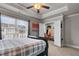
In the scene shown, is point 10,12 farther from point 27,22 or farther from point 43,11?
point 43,11

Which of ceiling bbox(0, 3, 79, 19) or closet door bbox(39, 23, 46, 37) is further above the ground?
ceiling bbox(0, 3, 79, 19)

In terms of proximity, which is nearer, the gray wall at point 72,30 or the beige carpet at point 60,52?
the beige carpet at point 60,52

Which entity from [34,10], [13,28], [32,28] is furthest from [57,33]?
[13,28]

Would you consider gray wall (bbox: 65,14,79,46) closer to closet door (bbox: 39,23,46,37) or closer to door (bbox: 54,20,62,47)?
door (bbox: 54,20,62,47)

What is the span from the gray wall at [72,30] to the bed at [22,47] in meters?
0.69

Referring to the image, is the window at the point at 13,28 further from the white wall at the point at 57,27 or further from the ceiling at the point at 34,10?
the white wall at the point at 57,27

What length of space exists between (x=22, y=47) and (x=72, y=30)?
1.29 meters

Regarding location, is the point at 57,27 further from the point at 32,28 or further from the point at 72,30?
the point at 32,28

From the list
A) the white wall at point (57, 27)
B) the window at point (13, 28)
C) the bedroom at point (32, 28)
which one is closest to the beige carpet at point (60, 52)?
the bedroom at point (32, 28)

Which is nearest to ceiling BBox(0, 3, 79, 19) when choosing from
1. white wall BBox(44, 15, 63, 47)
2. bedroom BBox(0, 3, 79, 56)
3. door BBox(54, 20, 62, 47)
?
bedroom BBox(0, 3, 79, 56)

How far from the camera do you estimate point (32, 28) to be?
1807mm

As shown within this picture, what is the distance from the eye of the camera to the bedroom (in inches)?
61.3

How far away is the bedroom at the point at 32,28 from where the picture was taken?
1.56 meters

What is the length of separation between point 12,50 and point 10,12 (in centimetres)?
→ 71
